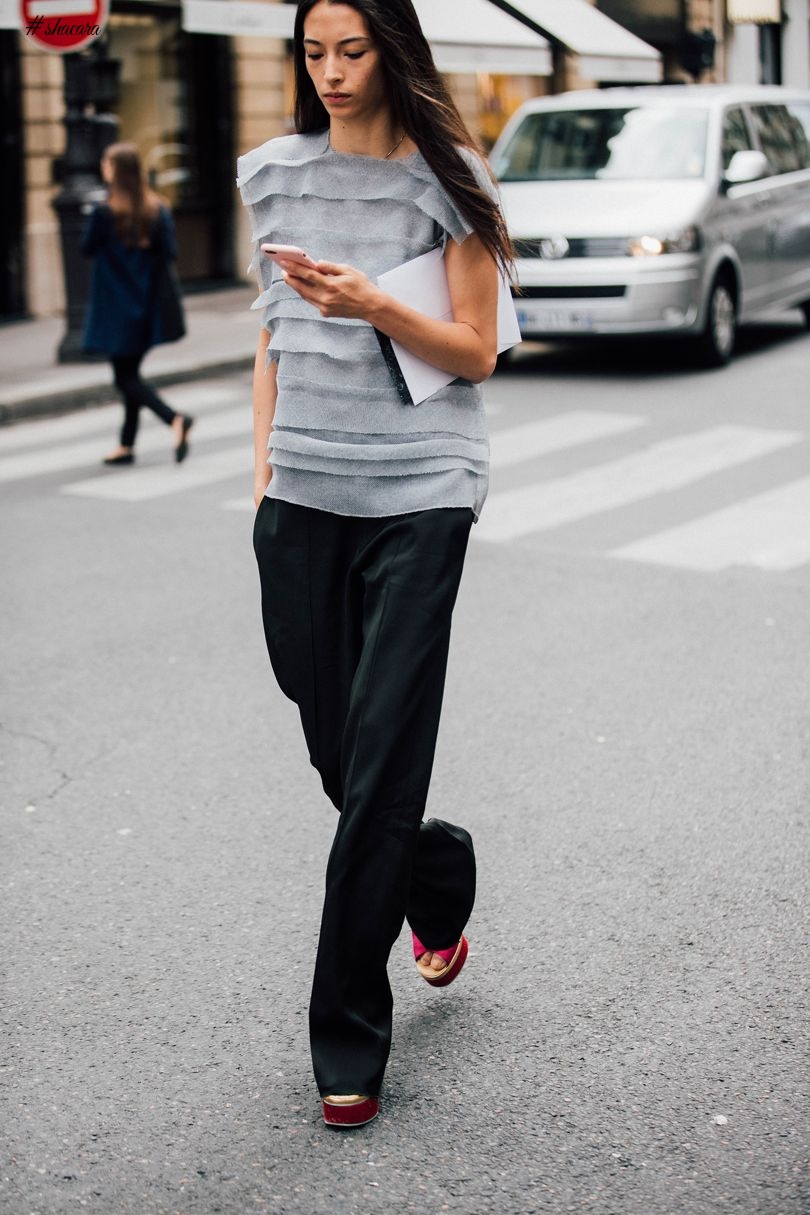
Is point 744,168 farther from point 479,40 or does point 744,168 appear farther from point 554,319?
point 479,40

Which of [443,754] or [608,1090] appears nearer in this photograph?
[608,1090]

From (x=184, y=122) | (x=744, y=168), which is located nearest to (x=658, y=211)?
(x=744, y=168)

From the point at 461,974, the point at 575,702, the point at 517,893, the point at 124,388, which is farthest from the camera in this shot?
the point at 124,388

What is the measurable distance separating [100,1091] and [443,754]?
2002 mm

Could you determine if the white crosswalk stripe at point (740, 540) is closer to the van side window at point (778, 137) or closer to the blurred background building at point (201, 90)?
the van side window at point (778, 137)

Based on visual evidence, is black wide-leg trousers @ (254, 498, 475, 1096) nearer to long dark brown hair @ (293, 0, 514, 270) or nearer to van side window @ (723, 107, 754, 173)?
long dark brown hair @ (293, 0, 514, 270)

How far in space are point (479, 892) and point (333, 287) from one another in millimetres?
1658

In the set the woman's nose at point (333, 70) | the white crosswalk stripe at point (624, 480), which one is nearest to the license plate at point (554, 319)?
the white crosswalk stripe at point (624, 480)

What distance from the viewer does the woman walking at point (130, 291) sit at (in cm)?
945

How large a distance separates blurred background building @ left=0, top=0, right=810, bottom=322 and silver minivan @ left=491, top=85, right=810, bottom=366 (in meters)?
3.55

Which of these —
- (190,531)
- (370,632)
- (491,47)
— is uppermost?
(491,47)

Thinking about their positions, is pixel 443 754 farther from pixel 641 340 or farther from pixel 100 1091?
pixel 641 340

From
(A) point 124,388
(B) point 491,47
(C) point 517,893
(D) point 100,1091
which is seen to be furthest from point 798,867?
(B) point 491,47

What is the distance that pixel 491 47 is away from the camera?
17.5 meters
